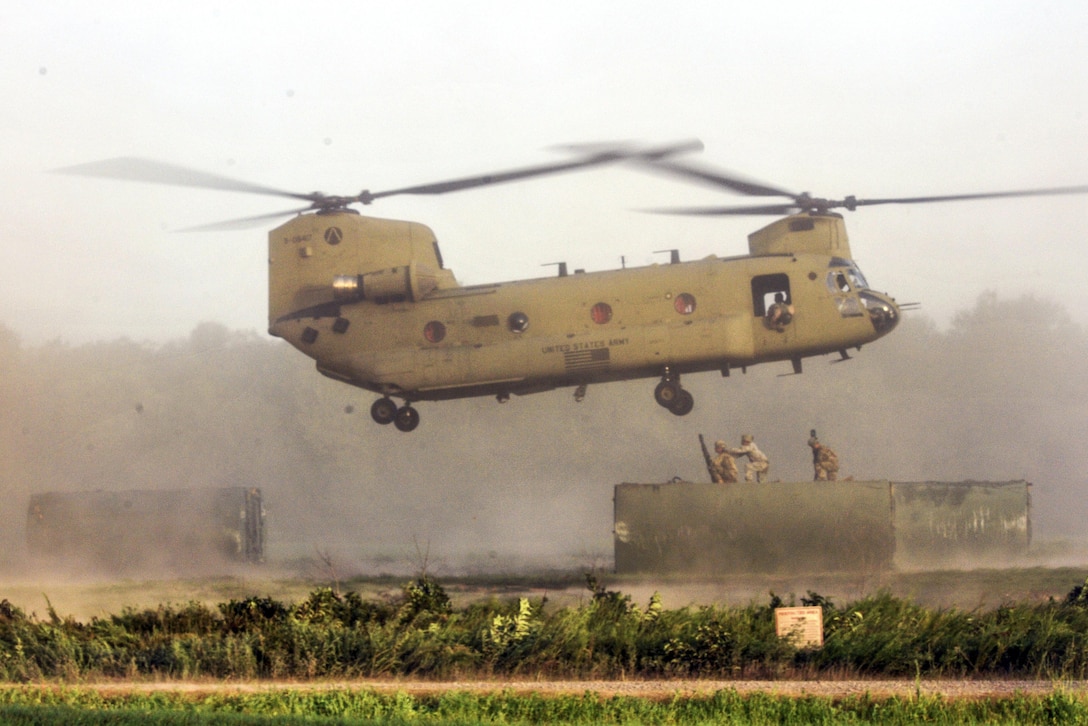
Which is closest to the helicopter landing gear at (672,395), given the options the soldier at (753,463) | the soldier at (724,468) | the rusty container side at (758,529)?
the soldier at (753,463)

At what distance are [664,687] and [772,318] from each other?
648 inches

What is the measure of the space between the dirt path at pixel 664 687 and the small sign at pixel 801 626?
1.07 m

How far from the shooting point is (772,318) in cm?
2994

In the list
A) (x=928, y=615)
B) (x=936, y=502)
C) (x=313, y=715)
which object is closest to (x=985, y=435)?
(x=936, y=502)

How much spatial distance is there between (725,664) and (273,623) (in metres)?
5.42

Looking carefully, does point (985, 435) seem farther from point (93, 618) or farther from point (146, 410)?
point (93, 618)

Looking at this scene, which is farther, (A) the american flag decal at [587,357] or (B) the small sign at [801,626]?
(A) the american flag decal at [587,357]

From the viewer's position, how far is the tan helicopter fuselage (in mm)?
29859

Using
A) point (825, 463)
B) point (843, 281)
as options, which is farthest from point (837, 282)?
point (825, 463)

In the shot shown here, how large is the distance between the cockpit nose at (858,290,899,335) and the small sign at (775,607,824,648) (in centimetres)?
1519

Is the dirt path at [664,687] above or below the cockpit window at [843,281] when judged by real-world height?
below

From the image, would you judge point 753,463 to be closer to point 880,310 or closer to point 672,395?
point 672,395

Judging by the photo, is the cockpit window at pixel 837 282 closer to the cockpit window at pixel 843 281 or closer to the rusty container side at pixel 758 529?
the cockpit window at pixel 843 281

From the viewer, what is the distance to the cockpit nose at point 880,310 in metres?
30.3
